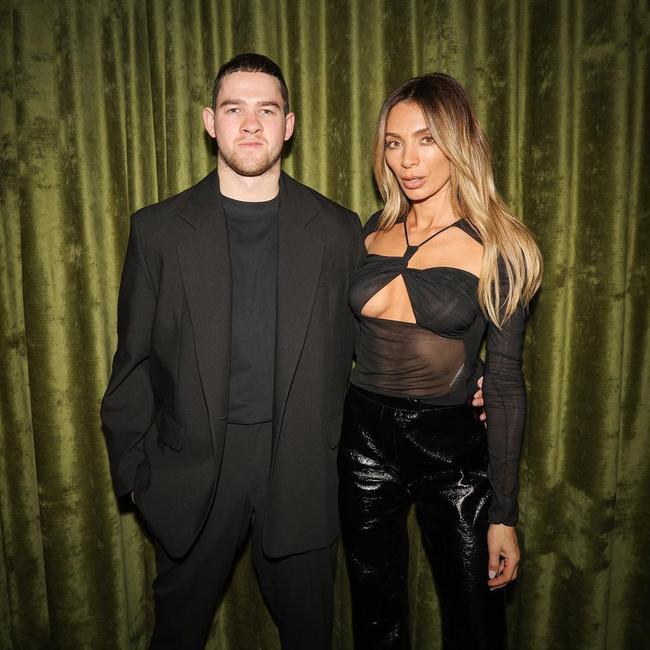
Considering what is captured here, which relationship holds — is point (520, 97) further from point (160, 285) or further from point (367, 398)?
point (160, 285)

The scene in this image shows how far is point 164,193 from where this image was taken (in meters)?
2.24

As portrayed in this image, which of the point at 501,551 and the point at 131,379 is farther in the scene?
the point at 131,379

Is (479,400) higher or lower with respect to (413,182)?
lower

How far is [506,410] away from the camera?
1627 millimetres

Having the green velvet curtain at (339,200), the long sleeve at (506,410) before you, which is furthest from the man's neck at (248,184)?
the long sleeve at (506,410)

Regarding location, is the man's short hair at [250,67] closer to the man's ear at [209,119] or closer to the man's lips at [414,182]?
the man's ear at [209,119]

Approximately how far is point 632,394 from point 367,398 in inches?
41.2

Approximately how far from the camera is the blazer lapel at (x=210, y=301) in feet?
5.31

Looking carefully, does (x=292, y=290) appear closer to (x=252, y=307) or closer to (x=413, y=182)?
(x=252, y=307)

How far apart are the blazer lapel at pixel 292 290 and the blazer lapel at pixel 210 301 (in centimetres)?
16

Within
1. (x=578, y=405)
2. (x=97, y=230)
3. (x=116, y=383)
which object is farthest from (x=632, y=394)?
(x=97, y=230)

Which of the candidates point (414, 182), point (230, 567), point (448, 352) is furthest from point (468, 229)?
point (230, 567)

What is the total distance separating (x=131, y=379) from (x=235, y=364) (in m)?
0.39

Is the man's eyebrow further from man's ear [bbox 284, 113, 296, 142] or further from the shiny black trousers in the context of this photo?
the shiny black trousers
